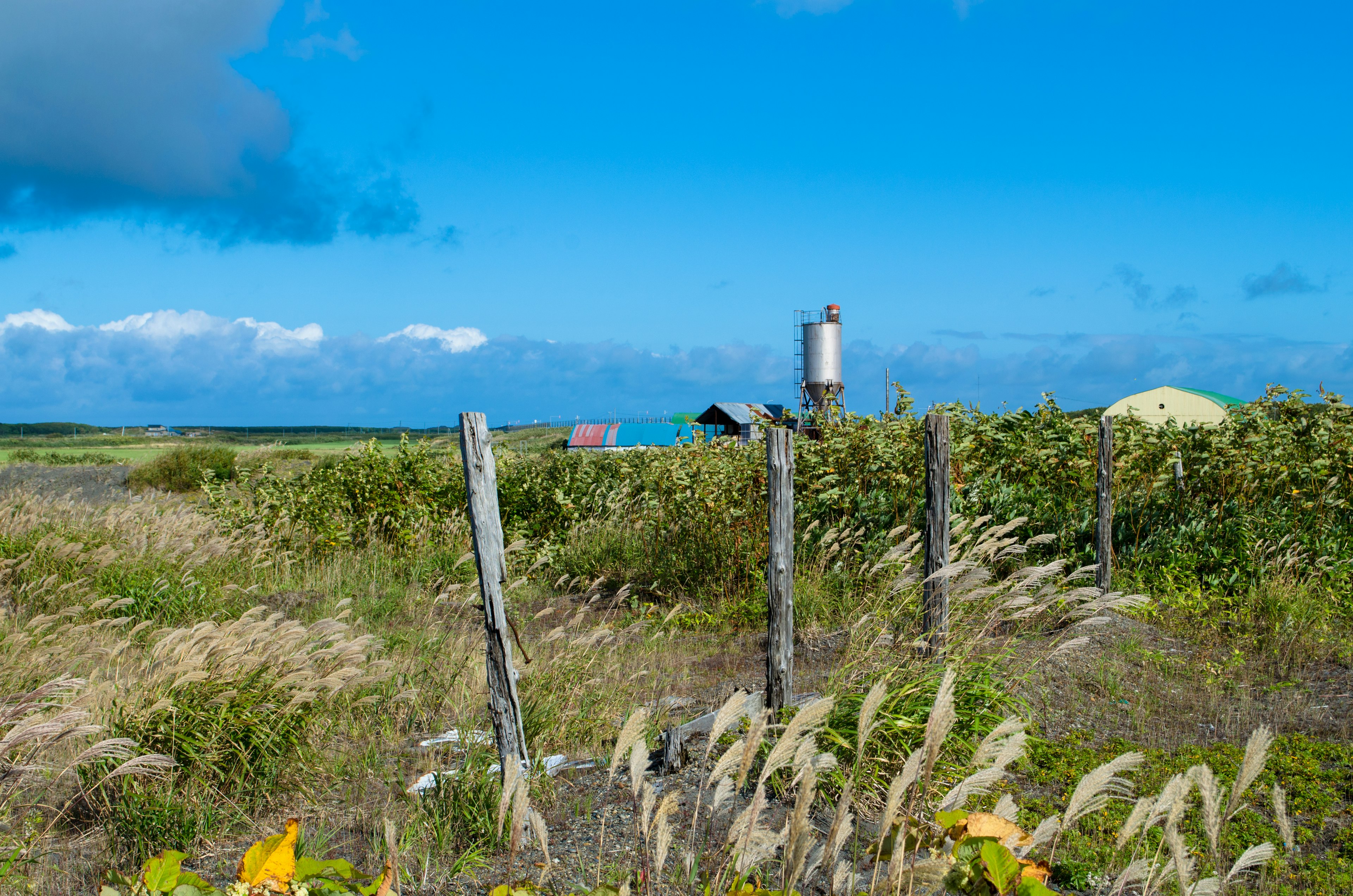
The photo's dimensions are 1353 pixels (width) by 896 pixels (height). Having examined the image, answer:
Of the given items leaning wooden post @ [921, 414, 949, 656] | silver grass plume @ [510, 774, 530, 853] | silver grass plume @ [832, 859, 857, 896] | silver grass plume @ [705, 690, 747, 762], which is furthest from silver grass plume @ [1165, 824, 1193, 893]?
leaning wooden post @ [921, 414, 949, 656]

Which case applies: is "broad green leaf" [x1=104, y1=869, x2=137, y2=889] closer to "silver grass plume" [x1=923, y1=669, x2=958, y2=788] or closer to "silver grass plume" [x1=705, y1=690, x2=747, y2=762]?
"silver grass plume" [x1=705, y1=690, x2=747, y2=762]

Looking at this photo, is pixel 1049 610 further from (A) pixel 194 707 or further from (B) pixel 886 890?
(A) pixel 194 707

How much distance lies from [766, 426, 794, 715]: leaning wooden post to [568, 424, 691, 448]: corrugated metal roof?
3541 cm

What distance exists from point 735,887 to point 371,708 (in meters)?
3.14

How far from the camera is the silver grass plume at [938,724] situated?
180 centimetres

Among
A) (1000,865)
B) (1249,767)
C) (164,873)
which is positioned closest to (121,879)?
(164,873)

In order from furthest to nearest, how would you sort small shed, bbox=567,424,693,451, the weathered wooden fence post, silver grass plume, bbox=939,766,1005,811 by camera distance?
small shed, bbox=567,424,693,451
the weathered wooden fence post
silver grass plume, bbox=939,766,1005,811

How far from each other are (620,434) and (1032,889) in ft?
137

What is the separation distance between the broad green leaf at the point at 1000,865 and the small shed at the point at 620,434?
125 ft

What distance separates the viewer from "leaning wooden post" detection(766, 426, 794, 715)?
466 centimetres

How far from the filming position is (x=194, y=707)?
145 inches

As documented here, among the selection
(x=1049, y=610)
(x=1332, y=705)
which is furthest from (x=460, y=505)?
(x=1332, y=705)

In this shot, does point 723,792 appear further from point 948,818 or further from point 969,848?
point 969,848

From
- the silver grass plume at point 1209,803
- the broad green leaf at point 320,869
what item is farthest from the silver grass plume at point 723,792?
the broad green leaf at point 320,869
